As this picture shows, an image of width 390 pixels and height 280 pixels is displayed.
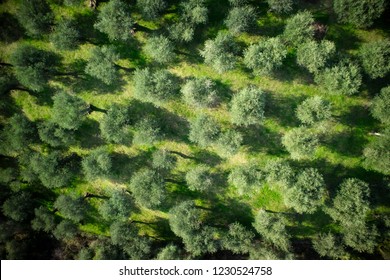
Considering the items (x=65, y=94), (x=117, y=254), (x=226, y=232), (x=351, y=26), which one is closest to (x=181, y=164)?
(x=226, y=232)

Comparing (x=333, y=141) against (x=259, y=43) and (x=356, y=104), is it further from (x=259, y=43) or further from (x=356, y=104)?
(x=259, y=43)

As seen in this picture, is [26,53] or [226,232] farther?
[226,232]

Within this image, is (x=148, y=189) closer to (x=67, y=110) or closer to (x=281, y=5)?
(x=67, y=110)

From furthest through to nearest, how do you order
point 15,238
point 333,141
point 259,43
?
point 15,238, point 333,141, point 259,43

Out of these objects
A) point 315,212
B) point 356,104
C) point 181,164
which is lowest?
point 315,212

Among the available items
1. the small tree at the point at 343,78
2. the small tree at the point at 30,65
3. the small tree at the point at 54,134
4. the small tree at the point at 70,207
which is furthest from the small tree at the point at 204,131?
the small tree at the point at 30,65

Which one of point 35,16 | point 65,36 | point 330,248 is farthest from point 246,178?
point 35,16

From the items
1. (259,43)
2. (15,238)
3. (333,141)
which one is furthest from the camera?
(15,238)
